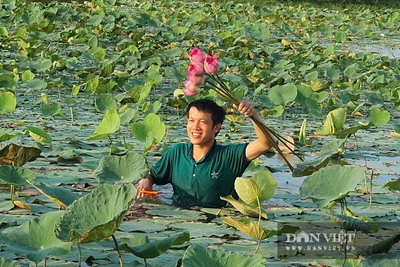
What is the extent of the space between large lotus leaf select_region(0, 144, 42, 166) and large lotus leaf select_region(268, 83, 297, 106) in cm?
225

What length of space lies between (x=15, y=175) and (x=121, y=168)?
0.40 metres

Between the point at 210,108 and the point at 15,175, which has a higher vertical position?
the point at 210,108

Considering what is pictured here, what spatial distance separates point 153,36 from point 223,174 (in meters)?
6.33

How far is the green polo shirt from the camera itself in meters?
3.49

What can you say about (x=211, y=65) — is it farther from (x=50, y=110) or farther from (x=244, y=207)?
(x=50, y=110)

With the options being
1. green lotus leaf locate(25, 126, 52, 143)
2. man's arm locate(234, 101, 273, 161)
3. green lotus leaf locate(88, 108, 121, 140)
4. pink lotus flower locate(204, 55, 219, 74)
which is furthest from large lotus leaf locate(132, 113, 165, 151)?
pink lotus flower locate(204, 55, 219, 74)

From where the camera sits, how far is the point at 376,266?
82.4 inches

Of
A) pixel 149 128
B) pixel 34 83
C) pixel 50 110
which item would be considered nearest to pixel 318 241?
pixel 149 128

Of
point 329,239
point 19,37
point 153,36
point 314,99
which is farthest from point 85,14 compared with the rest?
point 329,239

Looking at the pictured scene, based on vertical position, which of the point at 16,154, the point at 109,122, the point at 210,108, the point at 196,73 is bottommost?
the point at 16,154

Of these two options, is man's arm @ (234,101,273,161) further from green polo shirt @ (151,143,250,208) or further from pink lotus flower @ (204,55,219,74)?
pink lotus flower @ (204,55,219,74)

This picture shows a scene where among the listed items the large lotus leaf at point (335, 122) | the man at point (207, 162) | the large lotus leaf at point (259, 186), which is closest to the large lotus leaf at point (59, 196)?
the large lotus leaf at point (259, 186)

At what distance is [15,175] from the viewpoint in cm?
313

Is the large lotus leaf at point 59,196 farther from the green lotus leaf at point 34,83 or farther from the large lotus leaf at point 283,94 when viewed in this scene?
the green lotus leaf at point 34,83
